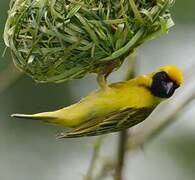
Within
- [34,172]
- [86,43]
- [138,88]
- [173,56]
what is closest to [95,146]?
[138,88]

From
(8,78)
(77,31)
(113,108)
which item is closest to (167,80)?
(113,108)

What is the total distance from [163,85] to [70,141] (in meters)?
2.71

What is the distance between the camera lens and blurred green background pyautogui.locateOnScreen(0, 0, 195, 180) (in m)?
5.38

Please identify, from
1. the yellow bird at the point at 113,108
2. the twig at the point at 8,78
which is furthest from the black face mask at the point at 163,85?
the twig at the point at 8,78

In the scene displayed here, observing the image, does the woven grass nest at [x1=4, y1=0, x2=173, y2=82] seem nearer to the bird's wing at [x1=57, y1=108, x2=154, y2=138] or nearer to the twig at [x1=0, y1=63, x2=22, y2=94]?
the bird's wing at [x1=57, y1=108, x2=154, y2=138]

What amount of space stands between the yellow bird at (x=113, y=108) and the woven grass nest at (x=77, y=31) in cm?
24

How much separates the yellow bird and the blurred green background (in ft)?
5.07

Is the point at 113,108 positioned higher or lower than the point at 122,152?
higher

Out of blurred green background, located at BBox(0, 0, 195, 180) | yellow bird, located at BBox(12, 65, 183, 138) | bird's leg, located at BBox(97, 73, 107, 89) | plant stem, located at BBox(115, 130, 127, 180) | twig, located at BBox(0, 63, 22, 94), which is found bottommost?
blurred green background, located at BBox(0, 0, 195, 180)

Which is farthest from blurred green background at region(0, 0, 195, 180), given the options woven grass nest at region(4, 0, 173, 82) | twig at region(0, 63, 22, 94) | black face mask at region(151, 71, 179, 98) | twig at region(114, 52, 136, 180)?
woven grass nest at region(4, 0, 173, 82)

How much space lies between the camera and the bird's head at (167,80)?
3.59m

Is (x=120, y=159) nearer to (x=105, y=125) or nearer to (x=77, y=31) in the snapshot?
(x=105, y=125)

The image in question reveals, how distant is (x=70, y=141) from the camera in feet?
20.6

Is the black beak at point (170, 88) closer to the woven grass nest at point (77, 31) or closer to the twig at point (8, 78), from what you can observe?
the woven grass nest at point (77, 31)
